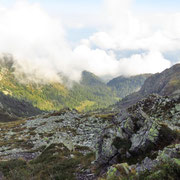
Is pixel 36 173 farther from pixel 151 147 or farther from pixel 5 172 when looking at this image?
pixel 151 147

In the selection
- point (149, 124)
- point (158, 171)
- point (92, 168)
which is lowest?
point (92, 168)

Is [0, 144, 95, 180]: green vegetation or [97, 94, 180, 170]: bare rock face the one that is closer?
[97, 94, 180, 170]: bare rock face

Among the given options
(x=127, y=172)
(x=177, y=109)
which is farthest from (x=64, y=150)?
(x=177, y=109)

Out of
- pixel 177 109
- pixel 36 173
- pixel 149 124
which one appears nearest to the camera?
pixel 149 124

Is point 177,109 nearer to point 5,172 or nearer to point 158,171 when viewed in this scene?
point 158,171

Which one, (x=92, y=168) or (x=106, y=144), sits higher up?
(x=106, y=144)

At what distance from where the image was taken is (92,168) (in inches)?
664

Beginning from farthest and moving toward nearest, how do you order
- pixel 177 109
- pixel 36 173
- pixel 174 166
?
pixel 177 109
pixel 36 173
pixel 174 166

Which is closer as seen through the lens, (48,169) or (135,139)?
(135,139)

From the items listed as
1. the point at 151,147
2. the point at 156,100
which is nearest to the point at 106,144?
the point at 151,147

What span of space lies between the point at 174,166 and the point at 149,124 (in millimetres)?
7243

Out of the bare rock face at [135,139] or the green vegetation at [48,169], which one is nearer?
the bare rock face at [135,139]

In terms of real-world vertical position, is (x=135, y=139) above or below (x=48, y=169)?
above

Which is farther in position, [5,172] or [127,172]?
[5,172]
